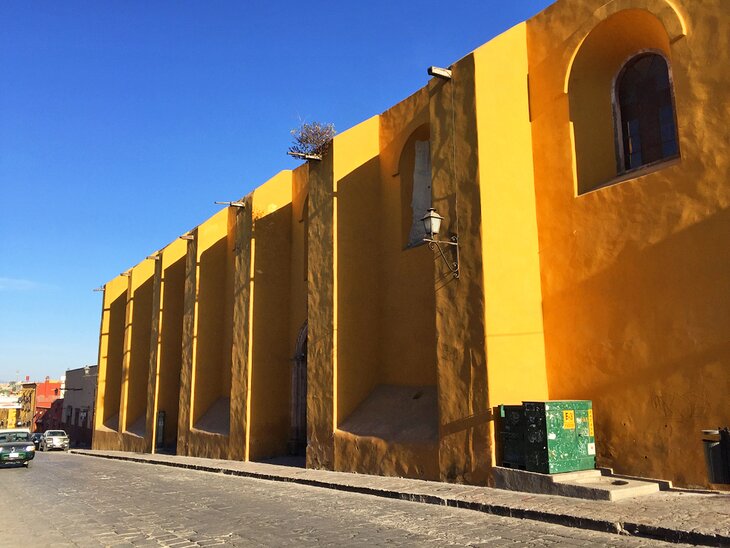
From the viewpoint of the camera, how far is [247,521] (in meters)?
7.40

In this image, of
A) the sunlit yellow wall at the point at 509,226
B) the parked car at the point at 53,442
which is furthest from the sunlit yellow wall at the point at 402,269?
the parked car at the point at 53,442

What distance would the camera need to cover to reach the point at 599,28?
9.73 meters

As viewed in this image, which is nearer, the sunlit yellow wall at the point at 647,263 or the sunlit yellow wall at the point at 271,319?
the sunlit yellow wall at the point at 647,263

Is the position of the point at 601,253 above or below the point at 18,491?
above

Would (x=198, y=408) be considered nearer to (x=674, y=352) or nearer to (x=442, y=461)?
(x=442, y=461)

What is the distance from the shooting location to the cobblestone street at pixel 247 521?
6211 millimetres

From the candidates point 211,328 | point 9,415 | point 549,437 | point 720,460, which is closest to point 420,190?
point 549,437

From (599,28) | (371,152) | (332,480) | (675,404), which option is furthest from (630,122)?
(332,480)

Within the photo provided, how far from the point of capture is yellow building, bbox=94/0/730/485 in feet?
27.2

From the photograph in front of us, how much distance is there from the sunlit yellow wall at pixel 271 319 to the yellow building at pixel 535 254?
0.56 feet

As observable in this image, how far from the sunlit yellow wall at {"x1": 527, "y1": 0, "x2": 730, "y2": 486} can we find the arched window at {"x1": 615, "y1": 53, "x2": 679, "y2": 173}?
32cm

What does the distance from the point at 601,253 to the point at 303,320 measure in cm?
844

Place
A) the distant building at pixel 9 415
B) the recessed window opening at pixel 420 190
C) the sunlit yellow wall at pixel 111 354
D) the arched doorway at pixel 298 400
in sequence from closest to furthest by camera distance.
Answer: the recessed window opening at pixel 420 190 < the arched doorway at pixel 298 400 < the sunlit yellow wall at pixel 111 354 < the distant building at pixel 9 415

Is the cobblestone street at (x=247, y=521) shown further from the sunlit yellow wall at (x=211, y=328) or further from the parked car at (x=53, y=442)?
the parked car at (x=53, y=442)
